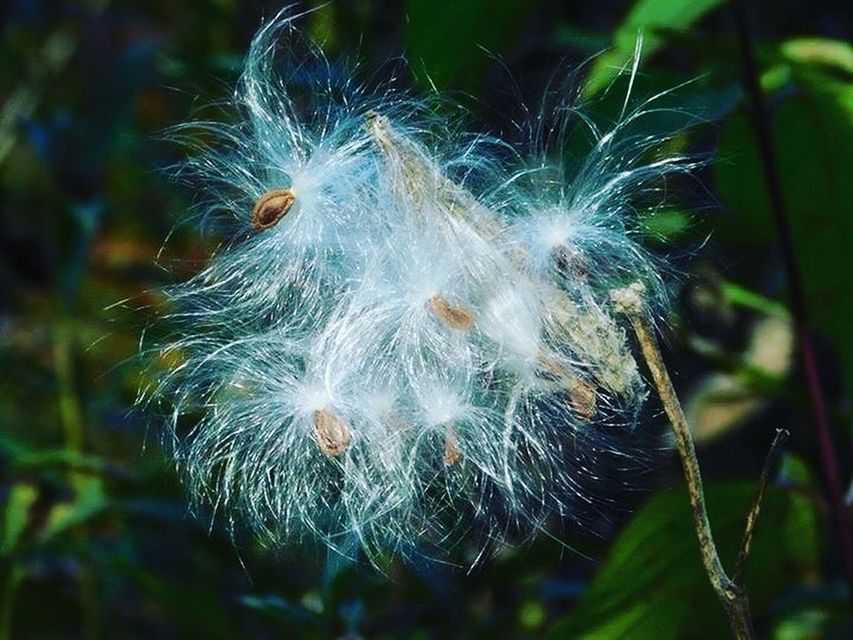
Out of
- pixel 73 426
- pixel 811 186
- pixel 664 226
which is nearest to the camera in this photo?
pixel 664 226

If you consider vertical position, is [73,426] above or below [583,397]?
above

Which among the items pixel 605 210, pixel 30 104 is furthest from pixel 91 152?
pixel 605 210

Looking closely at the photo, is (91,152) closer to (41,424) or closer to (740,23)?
(41,424)

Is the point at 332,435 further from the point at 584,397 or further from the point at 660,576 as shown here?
the point at 660,576

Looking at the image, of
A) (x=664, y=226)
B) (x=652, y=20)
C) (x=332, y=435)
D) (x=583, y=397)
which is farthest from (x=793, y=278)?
(x=332, y=435)

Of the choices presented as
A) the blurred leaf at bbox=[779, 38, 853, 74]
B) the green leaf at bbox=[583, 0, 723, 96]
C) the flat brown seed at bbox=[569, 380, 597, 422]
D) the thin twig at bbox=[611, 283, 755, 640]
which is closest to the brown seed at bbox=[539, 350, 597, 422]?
the flat brown seed at bbox=[569, 380, 597, 422]

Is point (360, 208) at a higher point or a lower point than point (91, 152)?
lower

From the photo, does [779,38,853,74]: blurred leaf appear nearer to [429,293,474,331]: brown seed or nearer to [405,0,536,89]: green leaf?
[405,0,536,89]: green leaf
